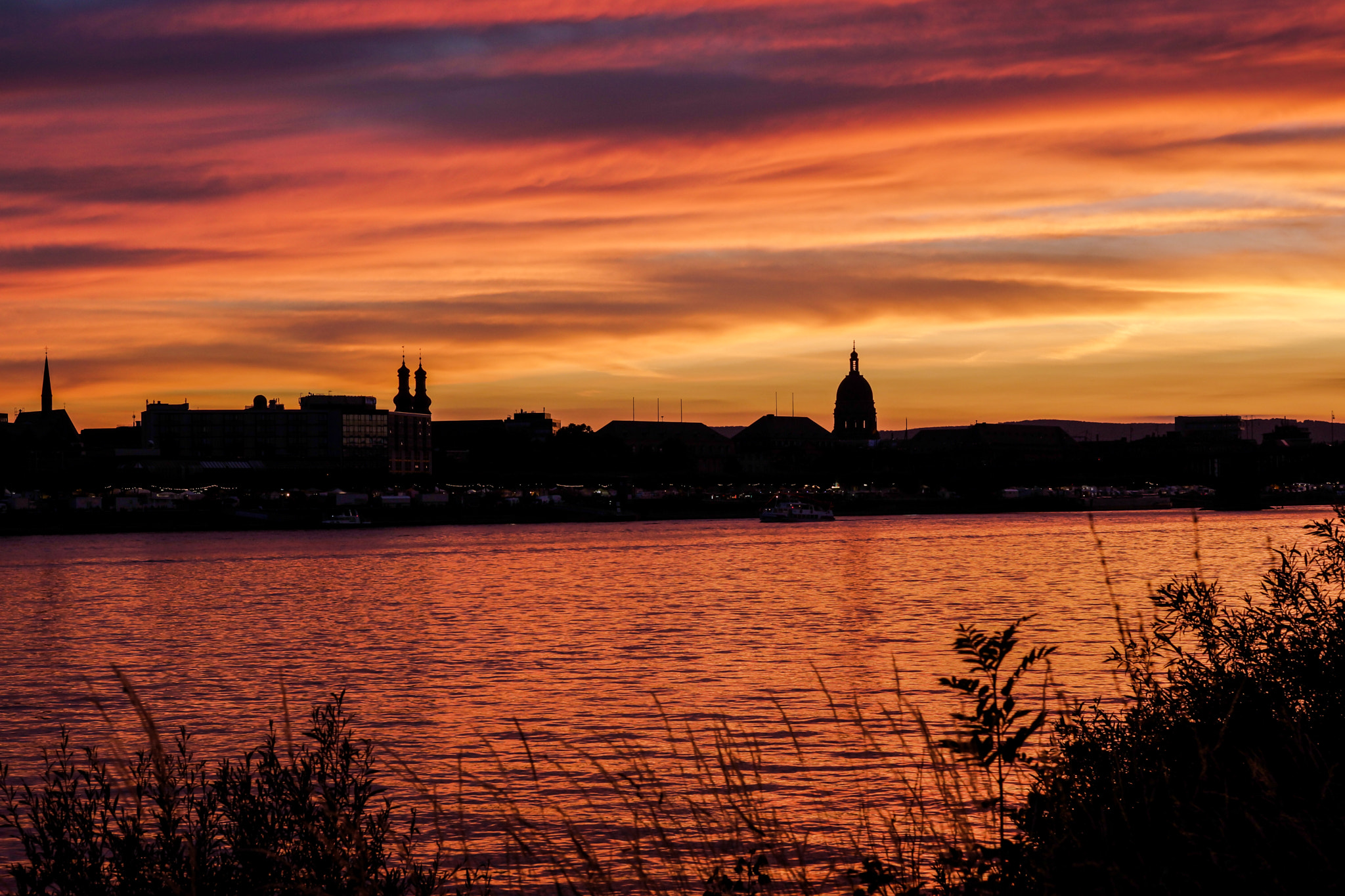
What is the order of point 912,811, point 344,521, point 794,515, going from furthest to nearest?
point 794,515 < point 344,521 < point 912,811

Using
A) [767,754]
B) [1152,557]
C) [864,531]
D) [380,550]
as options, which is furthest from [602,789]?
[864,531]

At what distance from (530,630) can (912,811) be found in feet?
120

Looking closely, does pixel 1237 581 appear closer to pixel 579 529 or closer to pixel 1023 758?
pixel 1023 758

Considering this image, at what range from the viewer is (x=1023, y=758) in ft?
31.2

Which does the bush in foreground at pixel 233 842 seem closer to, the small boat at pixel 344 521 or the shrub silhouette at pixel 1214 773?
the shrub silhouette at pixel 1214 773

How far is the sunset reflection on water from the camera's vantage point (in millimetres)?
29453

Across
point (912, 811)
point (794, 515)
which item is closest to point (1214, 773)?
point (912, 811)

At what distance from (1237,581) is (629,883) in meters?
50.5

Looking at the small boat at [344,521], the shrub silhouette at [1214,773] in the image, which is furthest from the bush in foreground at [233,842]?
the small boat at [344,521]

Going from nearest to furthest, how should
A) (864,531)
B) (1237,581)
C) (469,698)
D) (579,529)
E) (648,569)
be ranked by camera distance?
1. (469,698)
2. (1237,581)
3. (648,569)
4. (864,531)
5. (579,529)

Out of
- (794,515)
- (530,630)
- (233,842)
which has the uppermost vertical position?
(233,842)

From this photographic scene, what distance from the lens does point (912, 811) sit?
13352mm

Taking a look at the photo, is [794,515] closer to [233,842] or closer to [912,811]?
[912,811]

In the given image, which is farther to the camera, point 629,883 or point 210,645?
point 210,645
